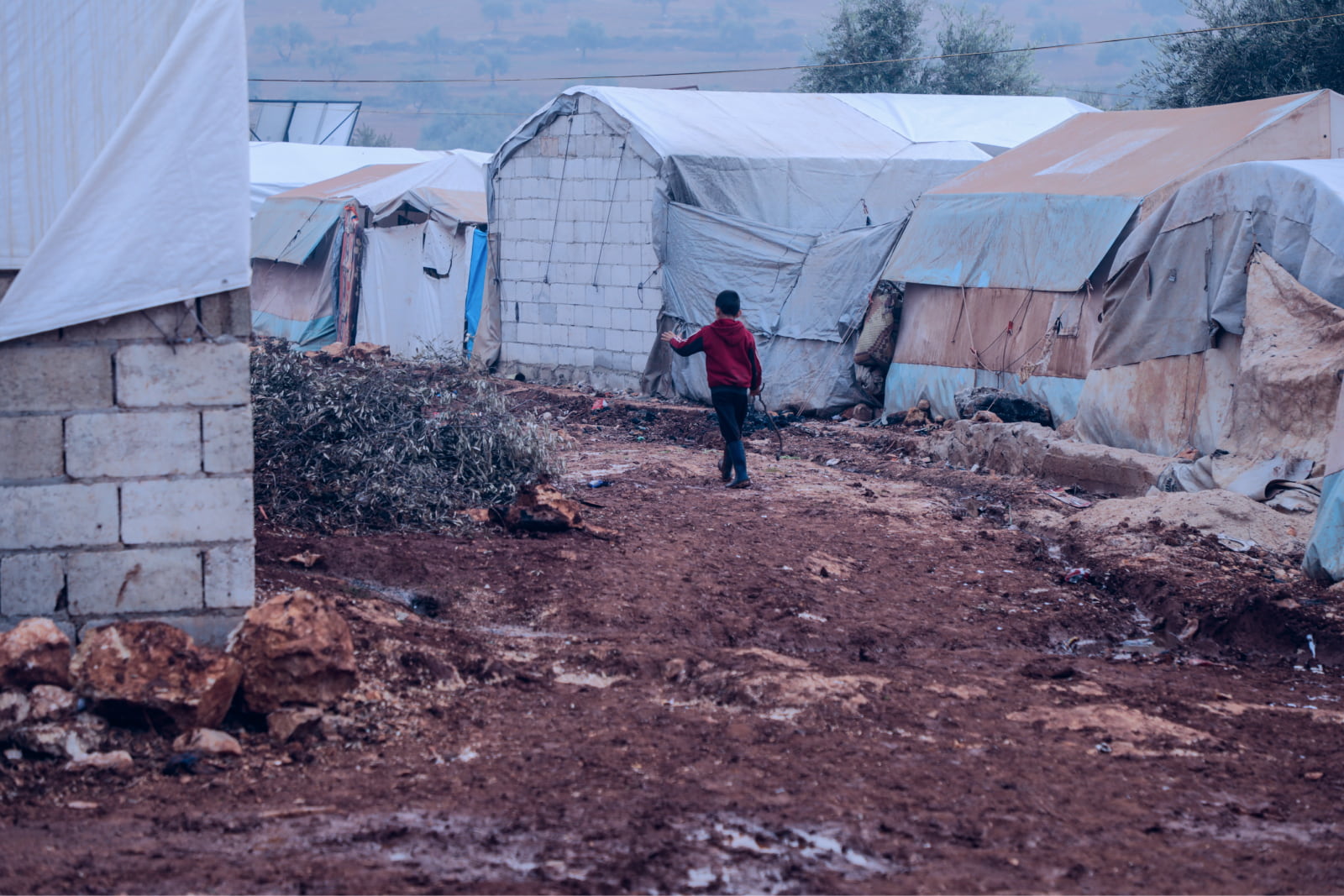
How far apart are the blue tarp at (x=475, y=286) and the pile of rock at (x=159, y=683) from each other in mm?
12903

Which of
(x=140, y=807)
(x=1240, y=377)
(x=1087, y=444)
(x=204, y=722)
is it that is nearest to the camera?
(x=140, y=807)

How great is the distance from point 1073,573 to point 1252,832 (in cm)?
363

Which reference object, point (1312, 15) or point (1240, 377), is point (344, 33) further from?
point (1240, 377)

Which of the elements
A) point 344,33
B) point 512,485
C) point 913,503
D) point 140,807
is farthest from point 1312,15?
point 344,33

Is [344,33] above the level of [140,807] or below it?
above

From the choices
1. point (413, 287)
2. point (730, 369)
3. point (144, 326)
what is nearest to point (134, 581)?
point (144, 326)

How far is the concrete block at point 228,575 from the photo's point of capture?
4688 mm

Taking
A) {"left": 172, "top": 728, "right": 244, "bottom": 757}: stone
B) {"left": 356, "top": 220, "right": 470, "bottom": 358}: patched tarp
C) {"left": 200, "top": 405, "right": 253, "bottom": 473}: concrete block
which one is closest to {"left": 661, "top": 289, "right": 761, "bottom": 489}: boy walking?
{"left": 200, "top": 405, "right": 253, "bottom": 473}: concrete block

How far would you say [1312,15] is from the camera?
18016mm

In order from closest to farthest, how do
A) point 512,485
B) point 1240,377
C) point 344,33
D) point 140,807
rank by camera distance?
point 140,807
point 512,485
point 1240,377
point 344,33

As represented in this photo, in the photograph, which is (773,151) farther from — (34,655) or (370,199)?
(34,655)

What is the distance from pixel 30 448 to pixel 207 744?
129 cm

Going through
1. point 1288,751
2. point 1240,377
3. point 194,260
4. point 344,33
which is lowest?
point 1288,751

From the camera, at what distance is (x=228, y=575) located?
15.4ft
